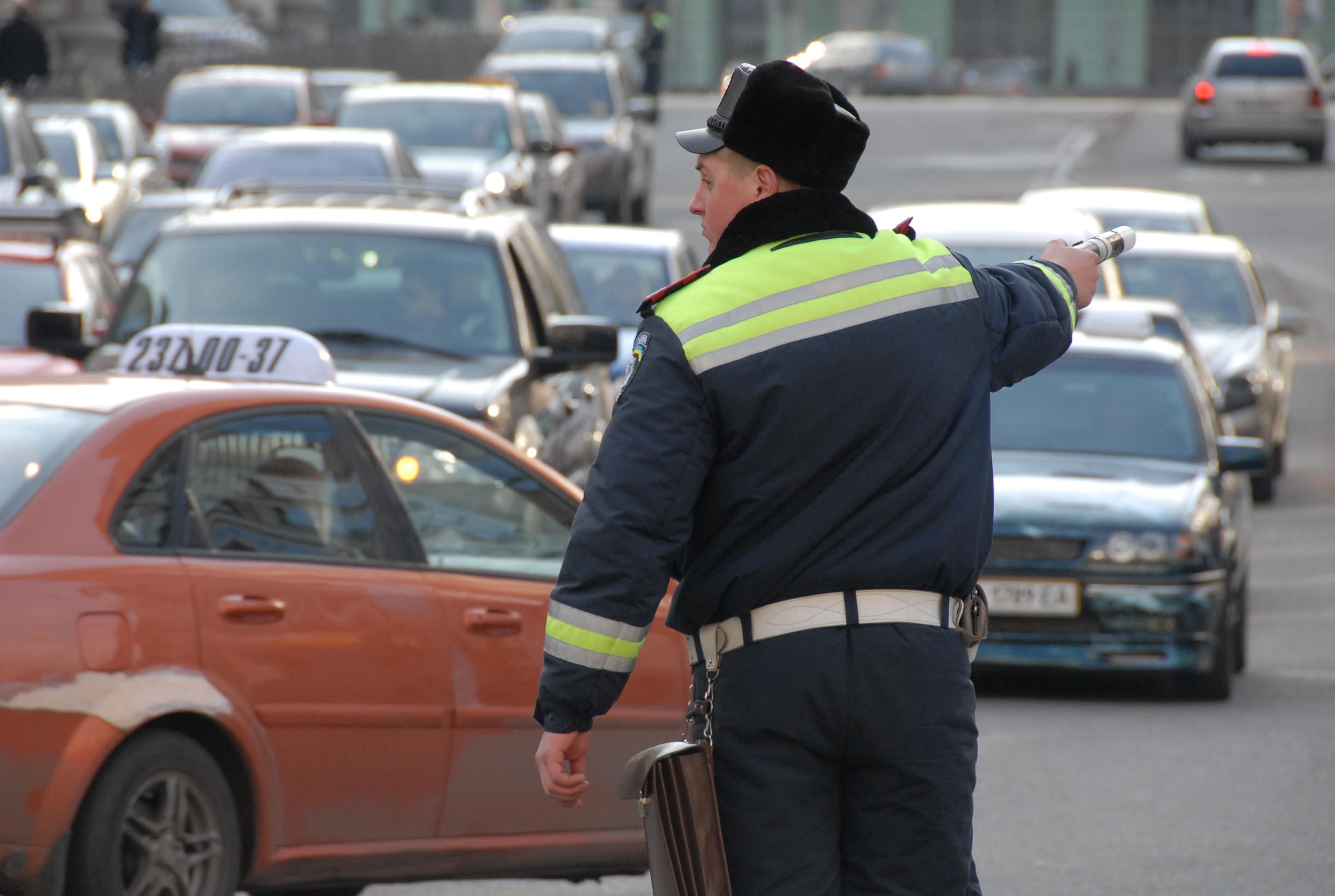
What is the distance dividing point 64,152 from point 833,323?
64.8 ft

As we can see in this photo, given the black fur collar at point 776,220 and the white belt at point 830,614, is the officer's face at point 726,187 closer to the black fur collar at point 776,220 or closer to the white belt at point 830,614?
the black fur collar at point 776,220

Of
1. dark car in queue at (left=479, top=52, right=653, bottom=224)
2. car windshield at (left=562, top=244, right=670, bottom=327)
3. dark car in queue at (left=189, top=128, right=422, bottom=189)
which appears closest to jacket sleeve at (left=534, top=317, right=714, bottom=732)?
car windshield at (left=562, top=244, right=670, bottom=327)

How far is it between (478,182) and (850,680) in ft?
54.9

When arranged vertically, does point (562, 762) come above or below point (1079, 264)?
below

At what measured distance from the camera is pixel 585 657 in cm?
344

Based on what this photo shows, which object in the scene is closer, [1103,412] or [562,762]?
[562,762]

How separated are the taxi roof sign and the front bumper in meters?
3.41

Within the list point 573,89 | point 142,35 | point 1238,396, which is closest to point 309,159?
point 1238,396

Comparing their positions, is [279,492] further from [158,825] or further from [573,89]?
[573,89]

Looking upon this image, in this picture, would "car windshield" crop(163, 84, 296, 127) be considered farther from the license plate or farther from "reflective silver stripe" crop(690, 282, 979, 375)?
"reflective silver stripe" crop(690, 282, 979, 375)

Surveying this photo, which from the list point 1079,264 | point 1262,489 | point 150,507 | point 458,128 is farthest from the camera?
point 458,128

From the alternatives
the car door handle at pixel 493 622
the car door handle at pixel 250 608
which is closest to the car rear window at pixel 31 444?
the car door handle at pixel 250 608

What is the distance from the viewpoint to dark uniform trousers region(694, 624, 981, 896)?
3539mm

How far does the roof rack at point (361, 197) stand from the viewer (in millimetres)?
9805
